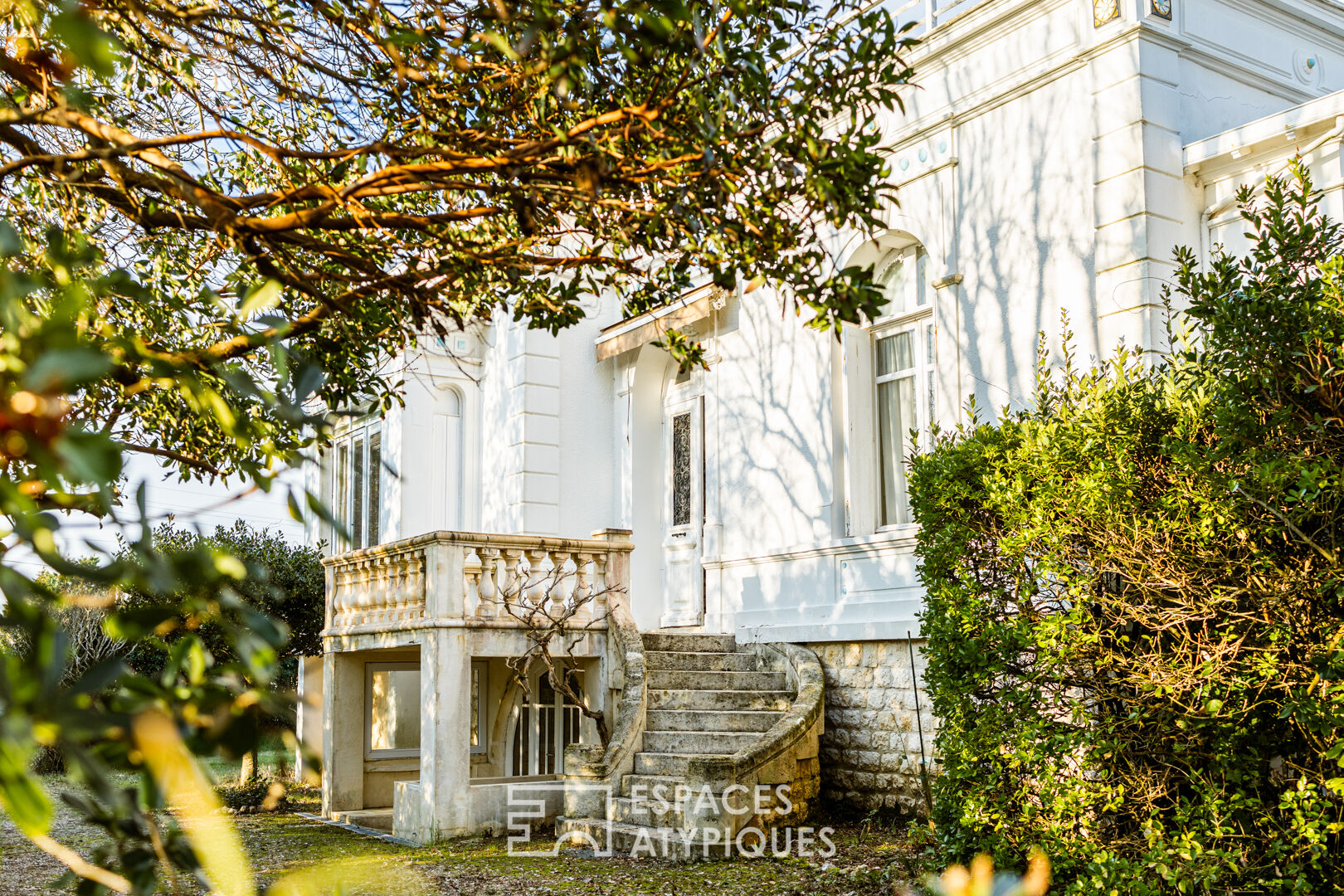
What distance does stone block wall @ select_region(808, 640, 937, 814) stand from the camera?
9.71 metres

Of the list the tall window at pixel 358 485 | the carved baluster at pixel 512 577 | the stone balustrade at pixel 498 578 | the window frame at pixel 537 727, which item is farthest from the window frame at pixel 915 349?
the tall window at pixel 358 485

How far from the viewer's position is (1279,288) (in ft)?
17.6

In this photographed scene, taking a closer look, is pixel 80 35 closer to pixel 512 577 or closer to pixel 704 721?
pixel 704 721

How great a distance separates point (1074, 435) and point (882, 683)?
434cm

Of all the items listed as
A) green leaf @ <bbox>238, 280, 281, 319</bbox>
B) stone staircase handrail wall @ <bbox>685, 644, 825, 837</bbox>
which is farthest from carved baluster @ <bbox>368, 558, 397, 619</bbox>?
green leaf @ <bbox>238, 280, 281, 319</bbox>

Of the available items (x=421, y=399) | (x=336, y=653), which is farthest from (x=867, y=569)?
(x=421, y=399)

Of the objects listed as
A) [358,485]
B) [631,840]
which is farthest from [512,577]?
[358,485]

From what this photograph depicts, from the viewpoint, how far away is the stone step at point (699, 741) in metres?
9.77

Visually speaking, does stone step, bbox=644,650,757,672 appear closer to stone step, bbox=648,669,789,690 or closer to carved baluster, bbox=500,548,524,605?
stone step, bbox=648,669,789,690

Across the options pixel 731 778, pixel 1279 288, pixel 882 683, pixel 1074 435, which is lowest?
pixel 731 778

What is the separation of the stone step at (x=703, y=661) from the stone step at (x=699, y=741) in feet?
3.11

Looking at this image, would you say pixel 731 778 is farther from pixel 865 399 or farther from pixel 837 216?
pixel 837 216

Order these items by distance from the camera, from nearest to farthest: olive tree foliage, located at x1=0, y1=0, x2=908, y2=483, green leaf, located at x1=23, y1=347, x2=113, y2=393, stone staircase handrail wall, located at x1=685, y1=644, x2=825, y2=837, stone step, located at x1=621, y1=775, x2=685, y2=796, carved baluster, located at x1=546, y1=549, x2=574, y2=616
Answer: green leaf, located at x1=23, y1=347, x2=113, y2=393 → olive tree foliage, located at x1=0, y1=0, x2=908, y2=483 → stone staircase handrail wall, located at x1=685, y1=644, x2=825, y2=837 → stone step, located at x1=621, y1=775, x2=685, y2=796 → carved baluster, located at x1=546, y1=549, x2=574, y2=616

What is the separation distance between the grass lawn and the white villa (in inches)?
18.5
